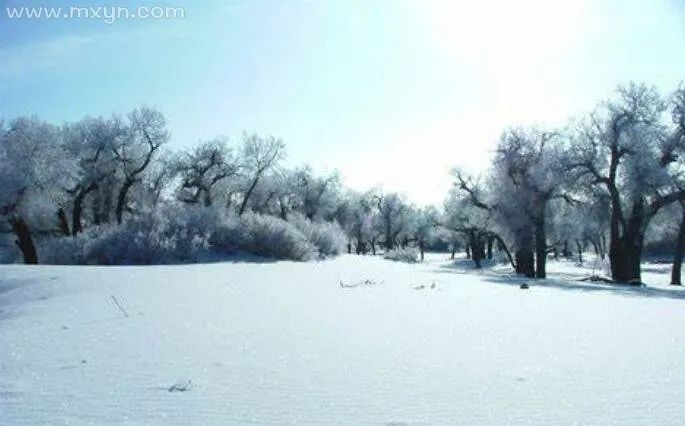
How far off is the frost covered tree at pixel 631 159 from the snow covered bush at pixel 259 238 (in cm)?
1332

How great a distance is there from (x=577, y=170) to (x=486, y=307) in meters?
18.5

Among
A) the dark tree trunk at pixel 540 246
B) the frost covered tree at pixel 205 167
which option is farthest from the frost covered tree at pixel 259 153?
the dark tree trunk at pixel 540 246

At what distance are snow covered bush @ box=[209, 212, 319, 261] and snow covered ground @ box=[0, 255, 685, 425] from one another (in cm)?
1411

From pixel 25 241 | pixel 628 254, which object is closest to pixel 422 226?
pixel 628 254

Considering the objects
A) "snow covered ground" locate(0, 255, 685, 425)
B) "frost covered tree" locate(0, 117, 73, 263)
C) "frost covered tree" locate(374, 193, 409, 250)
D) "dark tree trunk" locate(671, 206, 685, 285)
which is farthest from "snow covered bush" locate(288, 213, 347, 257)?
"frost covered tree" locate(374, 193, 409, 250)

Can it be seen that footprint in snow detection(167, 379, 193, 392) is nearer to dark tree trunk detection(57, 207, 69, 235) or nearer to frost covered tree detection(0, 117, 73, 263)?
frost covered tree detection(0, 117, 73, 263)

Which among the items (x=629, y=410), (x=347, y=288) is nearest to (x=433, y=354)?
(x=629, y=410)

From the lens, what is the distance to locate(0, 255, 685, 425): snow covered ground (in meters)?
4.18

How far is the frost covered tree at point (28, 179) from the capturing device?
84.3 feet

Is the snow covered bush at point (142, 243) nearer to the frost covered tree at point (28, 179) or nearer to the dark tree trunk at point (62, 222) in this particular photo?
the frost covered tree at point (28, 179)

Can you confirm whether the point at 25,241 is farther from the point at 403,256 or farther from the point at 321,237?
the point at 403,256

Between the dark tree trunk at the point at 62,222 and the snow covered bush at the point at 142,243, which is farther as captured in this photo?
the dark tree trunk at the point at 62,222

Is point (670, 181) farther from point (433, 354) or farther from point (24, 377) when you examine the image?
point (24, 377)

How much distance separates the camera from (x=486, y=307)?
34.4 feet
